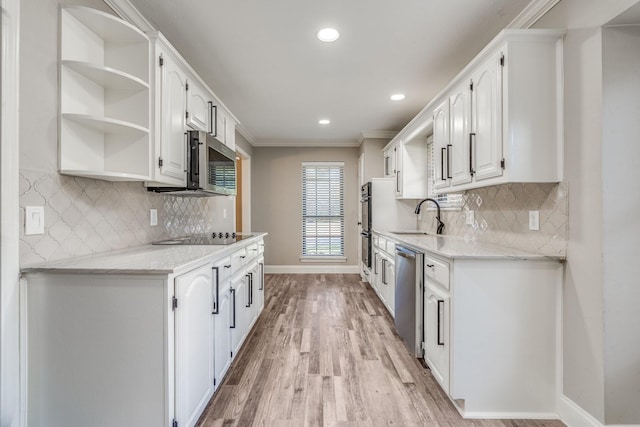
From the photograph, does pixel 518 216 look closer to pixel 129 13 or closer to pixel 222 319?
pixel 222 319

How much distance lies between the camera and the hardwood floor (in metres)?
1.73

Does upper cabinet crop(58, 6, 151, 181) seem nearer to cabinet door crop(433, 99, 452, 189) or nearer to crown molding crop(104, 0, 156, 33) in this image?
crown molding crop(104, 0, 156, 33)

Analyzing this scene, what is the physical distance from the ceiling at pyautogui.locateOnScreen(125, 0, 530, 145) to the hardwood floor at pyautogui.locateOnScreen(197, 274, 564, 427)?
7.99ft

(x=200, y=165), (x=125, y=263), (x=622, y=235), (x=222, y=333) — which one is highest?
(x=200, y=165)

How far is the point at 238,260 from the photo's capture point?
2.42 metres

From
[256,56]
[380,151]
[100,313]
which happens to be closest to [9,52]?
[100,313]

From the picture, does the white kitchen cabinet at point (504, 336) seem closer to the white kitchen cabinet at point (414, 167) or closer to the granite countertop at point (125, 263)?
the granite countertop at point (125, 263)

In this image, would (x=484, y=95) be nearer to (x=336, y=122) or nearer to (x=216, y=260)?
(x=216, y=260)

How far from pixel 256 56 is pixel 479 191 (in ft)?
7.29

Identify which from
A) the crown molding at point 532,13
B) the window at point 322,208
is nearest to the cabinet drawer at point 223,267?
the crown molding at point 532,13

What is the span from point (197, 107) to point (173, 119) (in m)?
0.43

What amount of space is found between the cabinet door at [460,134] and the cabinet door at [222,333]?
6.19ft

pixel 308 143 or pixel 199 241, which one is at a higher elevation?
pixel 308 143

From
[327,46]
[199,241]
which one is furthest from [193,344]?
[327,46]
